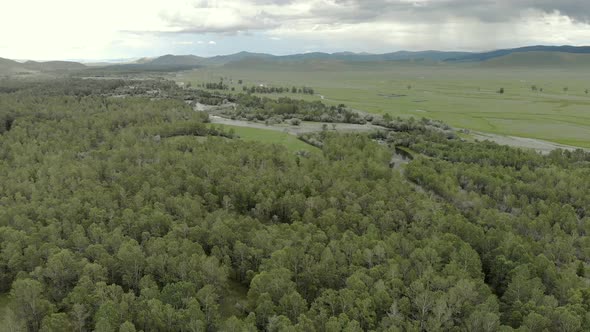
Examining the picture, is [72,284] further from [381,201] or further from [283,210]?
[381,201]

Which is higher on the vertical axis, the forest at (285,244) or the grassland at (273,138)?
the grassland at (273,138)

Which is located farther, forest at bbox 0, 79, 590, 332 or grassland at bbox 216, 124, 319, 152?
grassland at bbox 216, 124, 319, 152

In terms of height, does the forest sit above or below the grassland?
below

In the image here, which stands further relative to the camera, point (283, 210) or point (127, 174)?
point (127, 174)

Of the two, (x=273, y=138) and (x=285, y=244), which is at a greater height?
(x=273, y=138)

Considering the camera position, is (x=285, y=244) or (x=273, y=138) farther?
(x=273, y=138)

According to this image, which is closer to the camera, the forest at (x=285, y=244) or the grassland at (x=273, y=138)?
the forest at (x=285, y=244)

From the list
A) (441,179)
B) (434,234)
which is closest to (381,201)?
(434,234)

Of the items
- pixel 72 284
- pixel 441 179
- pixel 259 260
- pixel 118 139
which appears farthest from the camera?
pixel 118 139
